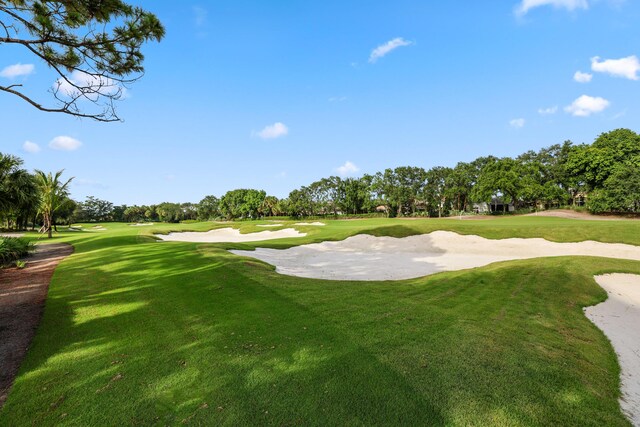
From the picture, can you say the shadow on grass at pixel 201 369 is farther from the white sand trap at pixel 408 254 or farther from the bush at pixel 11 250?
the bush at pixel 11 250

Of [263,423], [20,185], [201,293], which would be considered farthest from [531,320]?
[20,185]

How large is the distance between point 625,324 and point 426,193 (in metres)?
81.0

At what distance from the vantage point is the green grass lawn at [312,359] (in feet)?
11.3

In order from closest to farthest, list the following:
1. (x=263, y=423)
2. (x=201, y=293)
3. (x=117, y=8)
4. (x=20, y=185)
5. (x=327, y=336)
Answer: (x=263, y=423) → (x=327, y=336) → (x=117, y=8) → (x=201, y=293) → (x=20, y=185)

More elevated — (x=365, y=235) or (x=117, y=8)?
(x=117, y=8)

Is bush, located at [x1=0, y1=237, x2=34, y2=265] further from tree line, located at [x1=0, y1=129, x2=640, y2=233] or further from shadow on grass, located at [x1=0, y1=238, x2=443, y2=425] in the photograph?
shadow on grass, located at [x1=0, y1=238, x2=443, y2=425]

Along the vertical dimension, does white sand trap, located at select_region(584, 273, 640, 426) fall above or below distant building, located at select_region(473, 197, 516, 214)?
below

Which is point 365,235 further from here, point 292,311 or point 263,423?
point 263,423

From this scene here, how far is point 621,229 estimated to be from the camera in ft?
63.7

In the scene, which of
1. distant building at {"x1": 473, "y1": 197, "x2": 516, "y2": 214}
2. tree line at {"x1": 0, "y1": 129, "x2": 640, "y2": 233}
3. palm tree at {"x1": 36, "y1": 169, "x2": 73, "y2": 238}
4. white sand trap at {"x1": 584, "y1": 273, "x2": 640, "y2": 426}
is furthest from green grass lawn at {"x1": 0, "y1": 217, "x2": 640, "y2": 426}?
distant building at {"x1": 473, "y1": 197, "x2": 516, "y2": 214}

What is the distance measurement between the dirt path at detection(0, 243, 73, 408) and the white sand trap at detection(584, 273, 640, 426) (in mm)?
8663

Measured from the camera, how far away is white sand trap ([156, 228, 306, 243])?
107 feet

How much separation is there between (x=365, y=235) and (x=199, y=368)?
2119cm

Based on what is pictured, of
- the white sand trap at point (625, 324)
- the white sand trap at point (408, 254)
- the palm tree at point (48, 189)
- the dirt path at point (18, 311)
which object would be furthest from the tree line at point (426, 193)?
the white sand trap at point (625, 324)
